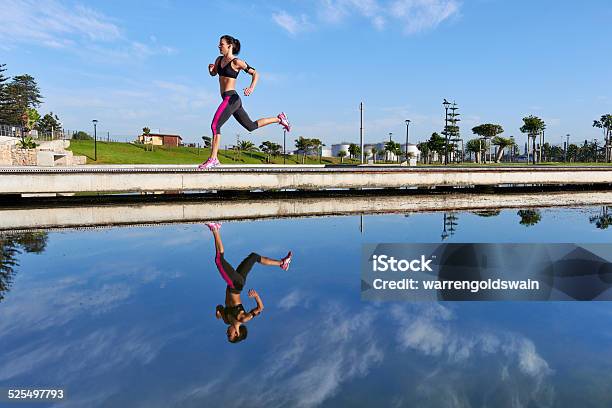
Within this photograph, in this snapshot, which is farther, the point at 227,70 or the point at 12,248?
the point at 227,70

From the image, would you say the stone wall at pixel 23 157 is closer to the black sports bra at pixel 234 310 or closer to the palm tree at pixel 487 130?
the black sports bra at pixel 234 310

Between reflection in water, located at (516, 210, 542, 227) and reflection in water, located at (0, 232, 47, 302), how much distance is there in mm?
10104

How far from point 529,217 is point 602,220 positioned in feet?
5.61

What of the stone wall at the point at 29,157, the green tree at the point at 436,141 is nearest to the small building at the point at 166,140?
the stone wall at the point at 29,157

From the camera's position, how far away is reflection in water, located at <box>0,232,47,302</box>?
202 inches

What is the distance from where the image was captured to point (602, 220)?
10.2 meters

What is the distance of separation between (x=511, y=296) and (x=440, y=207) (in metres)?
8.47

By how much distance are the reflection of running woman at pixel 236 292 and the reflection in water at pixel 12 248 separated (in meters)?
2.55

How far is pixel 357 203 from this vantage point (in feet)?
45.2

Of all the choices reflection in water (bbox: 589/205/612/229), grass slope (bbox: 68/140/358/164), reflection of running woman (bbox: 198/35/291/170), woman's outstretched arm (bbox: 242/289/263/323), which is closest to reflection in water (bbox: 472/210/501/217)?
reflection in water (bbox: 589/205/612/229)

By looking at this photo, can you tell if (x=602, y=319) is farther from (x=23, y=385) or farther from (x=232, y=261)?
(x=23, y=385)

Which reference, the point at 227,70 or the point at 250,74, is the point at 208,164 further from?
the point at 250,74

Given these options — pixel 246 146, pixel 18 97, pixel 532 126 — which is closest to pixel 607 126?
pixel 532 126

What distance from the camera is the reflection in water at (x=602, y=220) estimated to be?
30.8 ft
